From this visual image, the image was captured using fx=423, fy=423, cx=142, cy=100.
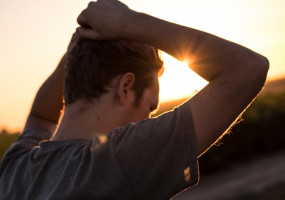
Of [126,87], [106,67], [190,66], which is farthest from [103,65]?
[190,66]

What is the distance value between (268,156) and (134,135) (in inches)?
487

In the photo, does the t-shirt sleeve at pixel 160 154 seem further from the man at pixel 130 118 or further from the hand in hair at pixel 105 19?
the hand in hair at pixel 105 19

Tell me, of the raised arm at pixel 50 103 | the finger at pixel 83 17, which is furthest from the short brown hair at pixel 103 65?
the raised arm at pixel 50 103

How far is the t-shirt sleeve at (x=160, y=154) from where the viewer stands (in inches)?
65.8

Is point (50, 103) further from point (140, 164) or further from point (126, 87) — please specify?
point (140, 164)

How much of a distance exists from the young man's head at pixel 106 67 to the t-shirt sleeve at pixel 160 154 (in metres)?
0.37

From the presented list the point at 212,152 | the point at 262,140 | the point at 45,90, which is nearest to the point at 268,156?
the point at 262,140

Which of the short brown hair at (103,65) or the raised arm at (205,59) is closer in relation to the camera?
the raised arm at (205,59)

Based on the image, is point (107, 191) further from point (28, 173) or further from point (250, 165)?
point (250, 165)

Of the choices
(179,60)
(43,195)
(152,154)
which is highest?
(179,60)

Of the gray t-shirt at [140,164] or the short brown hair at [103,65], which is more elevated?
the short brown hair at [103,65]

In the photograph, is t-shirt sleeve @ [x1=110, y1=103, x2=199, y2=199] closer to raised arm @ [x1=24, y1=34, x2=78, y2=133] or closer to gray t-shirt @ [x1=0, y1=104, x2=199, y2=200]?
gray t-shirt @ [x1=0, y1=104, x2=199, y2=200]

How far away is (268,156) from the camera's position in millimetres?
13281

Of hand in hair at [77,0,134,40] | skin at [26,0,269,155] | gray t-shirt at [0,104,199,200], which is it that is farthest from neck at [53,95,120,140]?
hand in hair at [77,0,134,40]
